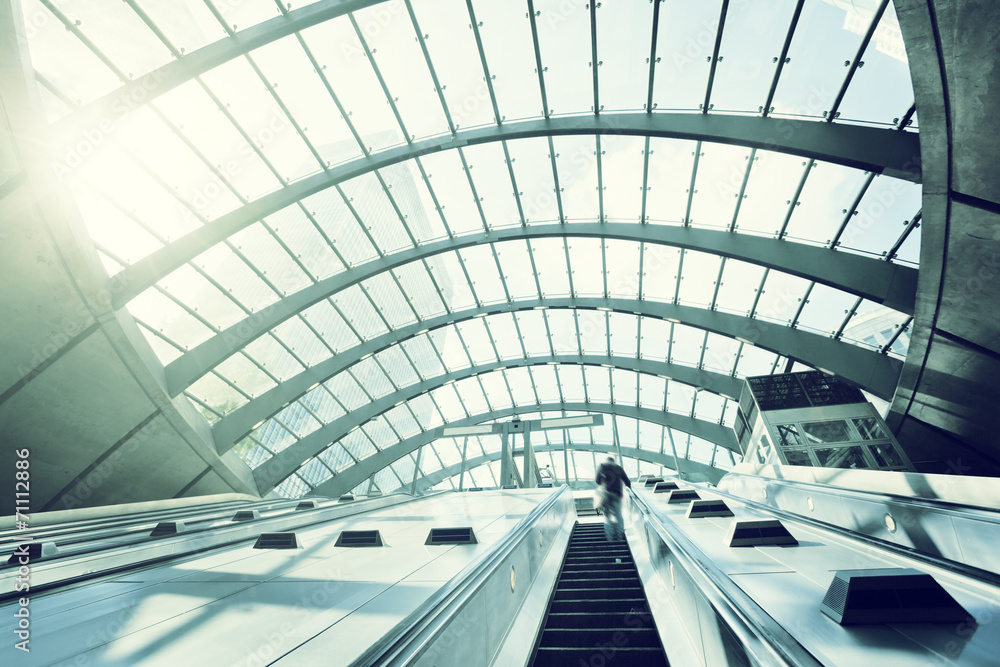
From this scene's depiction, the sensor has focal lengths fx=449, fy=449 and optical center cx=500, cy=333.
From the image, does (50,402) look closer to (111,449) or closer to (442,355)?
(111,449)

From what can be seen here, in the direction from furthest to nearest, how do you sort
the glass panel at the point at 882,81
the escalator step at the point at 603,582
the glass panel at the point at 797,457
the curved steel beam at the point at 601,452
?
the curved steel beam at the point at 601,452, the glass panel at the point at 797,457, the glass panel at the point at 882,81, the escalator step at the point at 603,582

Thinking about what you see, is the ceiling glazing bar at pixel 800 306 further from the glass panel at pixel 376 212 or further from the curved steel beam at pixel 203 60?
the curved steel beam at pixel 203 60

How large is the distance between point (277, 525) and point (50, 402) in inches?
421

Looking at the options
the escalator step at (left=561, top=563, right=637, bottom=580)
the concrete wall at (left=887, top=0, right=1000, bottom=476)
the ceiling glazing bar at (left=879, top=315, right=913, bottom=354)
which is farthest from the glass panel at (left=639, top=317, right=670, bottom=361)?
the escalator step at (left=561, top=563, right=637, bottom=580)

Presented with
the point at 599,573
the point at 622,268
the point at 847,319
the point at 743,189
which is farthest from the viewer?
the point at 622,268

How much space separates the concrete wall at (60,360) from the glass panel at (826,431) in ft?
81.3

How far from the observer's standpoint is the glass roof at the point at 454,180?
1212 cm

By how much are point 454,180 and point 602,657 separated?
17116 millimetres

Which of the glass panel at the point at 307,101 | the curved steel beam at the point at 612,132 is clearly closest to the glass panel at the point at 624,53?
the curved steel beam at the point at 612,132

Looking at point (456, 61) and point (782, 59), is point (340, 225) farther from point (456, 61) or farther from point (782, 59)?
point (782, 59)

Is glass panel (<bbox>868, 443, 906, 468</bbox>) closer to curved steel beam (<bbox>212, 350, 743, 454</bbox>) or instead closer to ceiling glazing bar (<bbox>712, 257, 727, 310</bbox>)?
curved steel beam (<bbox>212, 350, 743, 454</bbox>)

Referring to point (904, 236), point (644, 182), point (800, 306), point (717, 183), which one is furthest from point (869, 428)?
point (644, 182)

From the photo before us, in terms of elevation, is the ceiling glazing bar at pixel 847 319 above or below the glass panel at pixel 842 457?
above

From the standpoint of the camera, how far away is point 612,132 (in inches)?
595
